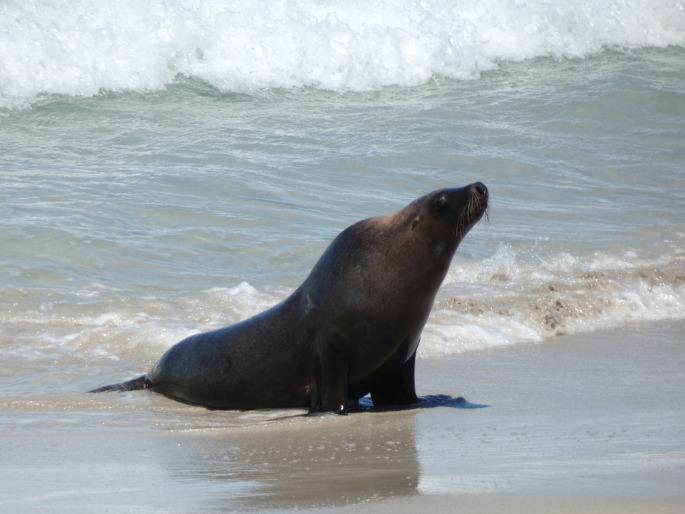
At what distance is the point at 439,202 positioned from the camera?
18.2 ft

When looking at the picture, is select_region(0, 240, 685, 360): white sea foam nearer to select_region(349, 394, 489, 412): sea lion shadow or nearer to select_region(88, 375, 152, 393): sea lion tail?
select_region(88, 375, 152, 393): sea lion tail

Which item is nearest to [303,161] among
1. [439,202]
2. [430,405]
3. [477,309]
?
[477,309]

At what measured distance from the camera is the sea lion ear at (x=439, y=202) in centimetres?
553

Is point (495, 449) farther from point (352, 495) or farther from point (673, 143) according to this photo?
point (673, 143)

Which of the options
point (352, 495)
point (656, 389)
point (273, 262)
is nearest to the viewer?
point (352, 495)

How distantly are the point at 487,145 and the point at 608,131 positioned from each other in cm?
257

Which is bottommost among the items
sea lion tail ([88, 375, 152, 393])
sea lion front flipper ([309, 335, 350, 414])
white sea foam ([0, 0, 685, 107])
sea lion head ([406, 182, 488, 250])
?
sea lion tail ([88, 375, 152, 393])

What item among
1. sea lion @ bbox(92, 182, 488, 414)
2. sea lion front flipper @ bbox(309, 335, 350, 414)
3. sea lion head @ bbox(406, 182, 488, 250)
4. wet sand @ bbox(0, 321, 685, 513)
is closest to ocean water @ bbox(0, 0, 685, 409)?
wet sand @ bbox(0, 321, 685, 513)

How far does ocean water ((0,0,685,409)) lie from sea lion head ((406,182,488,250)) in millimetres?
1538

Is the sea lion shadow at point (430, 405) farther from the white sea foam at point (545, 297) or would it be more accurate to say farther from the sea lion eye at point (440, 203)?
the white sea foam at point (545, 297)

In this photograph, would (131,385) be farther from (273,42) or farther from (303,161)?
(273,42)

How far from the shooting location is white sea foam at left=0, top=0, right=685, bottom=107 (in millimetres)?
15840

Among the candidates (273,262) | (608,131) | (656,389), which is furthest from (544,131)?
(656,389)

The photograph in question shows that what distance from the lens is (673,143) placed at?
1552cm
